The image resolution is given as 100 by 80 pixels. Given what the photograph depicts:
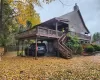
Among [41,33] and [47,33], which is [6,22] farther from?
[41,33]

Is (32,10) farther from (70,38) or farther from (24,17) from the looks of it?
(70,38)

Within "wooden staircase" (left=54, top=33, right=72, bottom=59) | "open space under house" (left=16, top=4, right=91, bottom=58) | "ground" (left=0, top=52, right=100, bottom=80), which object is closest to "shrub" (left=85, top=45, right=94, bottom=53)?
"open space under house" (left=16, top=4, right=91, bottom=58)

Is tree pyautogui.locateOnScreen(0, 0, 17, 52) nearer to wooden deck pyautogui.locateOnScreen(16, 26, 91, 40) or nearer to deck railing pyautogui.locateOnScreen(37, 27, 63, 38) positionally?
wooden deck pyautogui.locateOnScreen(16, 26, 91, 40)

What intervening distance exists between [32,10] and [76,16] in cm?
1436

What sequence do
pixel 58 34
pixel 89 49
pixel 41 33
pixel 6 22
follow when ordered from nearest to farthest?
1. pixel 41 33
2. pixel 58 34
3. pixel 89 49
4. pixel 6 22

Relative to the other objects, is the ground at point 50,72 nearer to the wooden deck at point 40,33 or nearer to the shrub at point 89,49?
the wooden deck at point 40,33

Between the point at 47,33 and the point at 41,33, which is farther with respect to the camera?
the point at 47,33

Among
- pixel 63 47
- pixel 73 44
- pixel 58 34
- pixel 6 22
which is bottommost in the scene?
pixel 63 47

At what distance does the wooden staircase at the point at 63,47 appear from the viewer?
58.0 feet

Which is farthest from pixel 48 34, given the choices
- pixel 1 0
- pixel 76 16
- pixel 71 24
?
pixel 76 16

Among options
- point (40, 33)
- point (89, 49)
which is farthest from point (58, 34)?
point (89, 49)

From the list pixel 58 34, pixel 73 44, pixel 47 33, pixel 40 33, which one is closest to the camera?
pixel 40 33

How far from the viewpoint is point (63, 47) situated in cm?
1861

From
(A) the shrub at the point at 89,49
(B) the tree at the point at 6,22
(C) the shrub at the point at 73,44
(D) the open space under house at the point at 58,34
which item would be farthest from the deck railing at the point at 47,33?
(B) the tree at the point at 6,22
